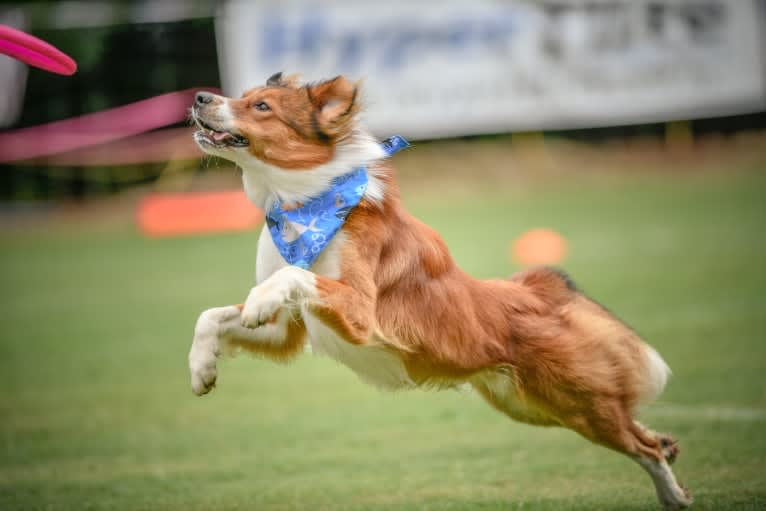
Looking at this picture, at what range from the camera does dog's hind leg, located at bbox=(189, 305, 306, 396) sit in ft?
16.3

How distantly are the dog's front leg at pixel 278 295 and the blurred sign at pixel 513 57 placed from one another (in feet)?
46.5

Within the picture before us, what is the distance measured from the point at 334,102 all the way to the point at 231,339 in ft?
4.48

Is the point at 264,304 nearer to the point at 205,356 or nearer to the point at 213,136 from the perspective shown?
the point at 205,356

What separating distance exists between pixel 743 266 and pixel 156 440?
804cm

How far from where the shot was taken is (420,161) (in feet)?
69.3

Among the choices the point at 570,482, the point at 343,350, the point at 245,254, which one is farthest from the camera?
the point at 245,254

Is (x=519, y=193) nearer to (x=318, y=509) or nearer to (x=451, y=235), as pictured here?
(x=451, y=235)

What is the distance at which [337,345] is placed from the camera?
16.5ft

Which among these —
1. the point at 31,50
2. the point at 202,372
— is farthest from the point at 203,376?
the point at 31,50

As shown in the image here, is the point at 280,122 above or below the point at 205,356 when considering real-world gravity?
above

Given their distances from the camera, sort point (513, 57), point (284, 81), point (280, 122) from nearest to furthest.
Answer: point (280, 122), point (284, 81), point (513, 57)

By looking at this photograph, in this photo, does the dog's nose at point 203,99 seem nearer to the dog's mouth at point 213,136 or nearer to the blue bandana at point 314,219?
the dog's mouth at point 213,136

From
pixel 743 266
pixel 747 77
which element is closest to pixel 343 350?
pixel 743 266

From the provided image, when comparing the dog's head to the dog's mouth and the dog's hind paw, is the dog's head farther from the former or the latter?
the dog's hind paw
